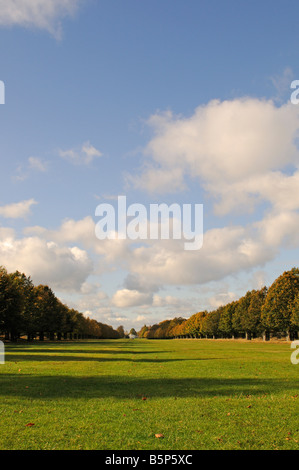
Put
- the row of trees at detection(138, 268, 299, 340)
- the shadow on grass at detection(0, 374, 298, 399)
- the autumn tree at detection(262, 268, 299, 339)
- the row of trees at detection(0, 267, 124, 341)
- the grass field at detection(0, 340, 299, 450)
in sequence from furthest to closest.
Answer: the autumn tree at detection(262, 268, 299, 339) < the row of trees at detection(138, 268, 299, 340) < the row of trees at detection(0, 267, 124, 341) < the shadow on grass at detection(0, 374, 298, 399) < the grass field at detection(0, 340, 299, 450)

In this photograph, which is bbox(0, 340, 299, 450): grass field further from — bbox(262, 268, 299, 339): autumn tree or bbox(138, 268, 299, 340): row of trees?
bbox(262, 268, 299, 339): autumn tree

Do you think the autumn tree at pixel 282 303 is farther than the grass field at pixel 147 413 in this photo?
Yes

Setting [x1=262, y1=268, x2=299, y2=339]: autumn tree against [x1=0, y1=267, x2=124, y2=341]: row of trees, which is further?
[x1=262, y1=268, x2=299, y2=339]: autumn tree

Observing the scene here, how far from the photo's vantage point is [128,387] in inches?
676

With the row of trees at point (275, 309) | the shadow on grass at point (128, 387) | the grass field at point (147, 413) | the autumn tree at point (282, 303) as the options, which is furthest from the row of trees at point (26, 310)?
the autumn tree at point (282, 303)

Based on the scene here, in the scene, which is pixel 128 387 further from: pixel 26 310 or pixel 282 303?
pixel 282 303

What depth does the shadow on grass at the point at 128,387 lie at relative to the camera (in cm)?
1525

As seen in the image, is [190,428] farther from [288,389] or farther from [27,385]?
[27,385]

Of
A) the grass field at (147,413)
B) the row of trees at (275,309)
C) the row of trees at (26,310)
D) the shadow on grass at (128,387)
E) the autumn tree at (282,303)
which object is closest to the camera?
the grass field at (147,413)

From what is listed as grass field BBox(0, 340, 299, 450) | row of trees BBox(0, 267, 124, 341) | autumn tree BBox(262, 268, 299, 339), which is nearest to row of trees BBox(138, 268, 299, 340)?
autumn tree BBox(262, 268, 299, 339)

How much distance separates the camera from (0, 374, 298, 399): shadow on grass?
50.0ft

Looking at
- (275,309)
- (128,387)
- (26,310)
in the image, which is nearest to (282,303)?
(275,309)

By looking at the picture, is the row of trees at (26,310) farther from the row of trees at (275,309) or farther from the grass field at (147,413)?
the row of trees at (275,309)
